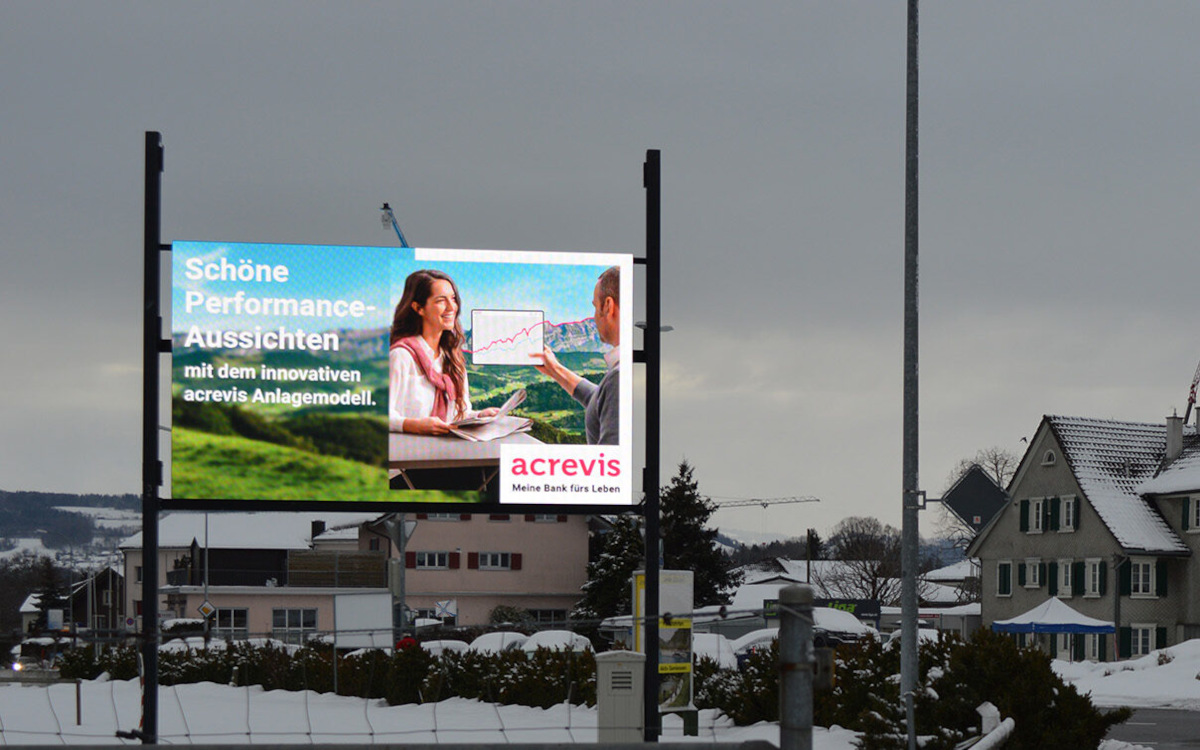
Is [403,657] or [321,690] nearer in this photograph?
[403,657]

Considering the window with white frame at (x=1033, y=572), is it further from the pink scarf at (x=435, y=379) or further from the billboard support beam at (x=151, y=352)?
the billboard support beam at (x=151, y=352)

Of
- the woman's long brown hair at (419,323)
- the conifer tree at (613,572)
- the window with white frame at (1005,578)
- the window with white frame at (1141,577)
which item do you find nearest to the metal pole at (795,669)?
the woman's long brown hair at (419,323)

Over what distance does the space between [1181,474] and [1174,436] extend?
2157mm

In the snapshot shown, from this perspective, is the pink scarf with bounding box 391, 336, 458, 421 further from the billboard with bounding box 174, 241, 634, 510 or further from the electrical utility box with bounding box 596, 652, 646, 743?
the electrical utility box with bounding box 596, 652, 646, 743

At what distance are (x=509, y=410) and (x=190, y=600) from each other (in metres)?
74.8

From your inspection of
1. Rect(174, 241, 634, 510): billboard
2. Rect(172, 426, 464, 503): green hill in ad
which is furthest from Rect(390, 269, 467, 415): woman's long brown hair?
Rect(172, 426, 464, 503): green hill in ad

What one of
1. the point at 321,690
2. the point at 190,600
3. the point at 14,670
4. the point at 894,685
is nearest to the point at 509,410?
the point at 894,685

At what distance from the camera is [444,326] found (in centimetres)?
1566

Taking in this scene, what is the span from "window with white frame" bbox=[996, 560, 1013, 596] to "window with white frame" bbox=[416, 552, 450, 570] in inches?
1410

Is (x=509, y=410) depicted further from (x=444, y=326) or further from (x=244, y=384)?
(x=244, y=384)

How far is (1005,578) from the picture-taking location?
6462 cm

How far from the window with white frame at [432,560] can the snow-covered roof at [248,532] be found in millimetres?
3791

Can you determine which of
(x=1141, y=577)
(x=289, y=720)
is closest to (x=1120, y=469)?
(x=1141, y=577)

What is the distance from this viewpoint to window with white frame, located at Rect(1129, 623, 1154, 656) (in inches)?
2261
